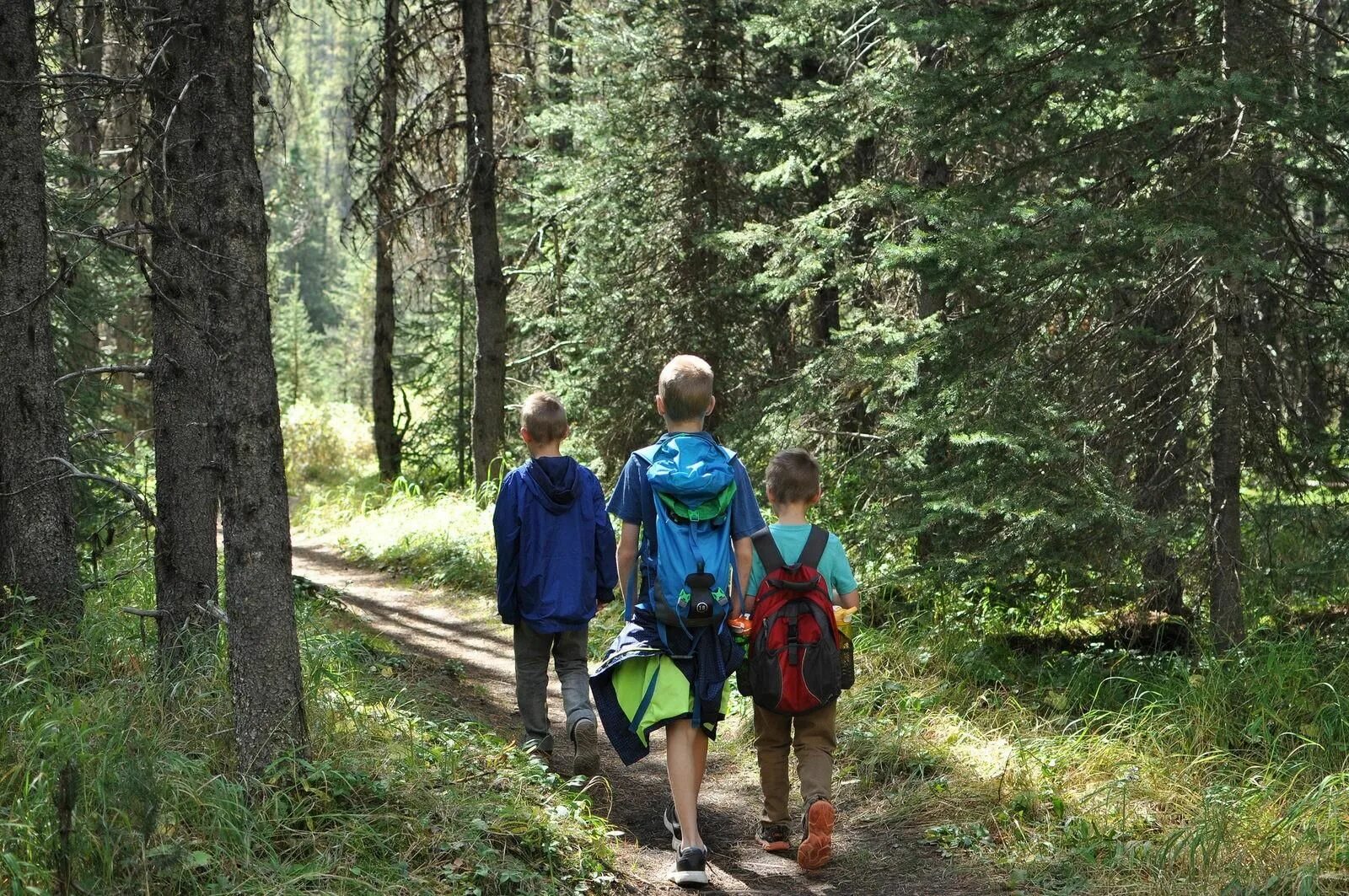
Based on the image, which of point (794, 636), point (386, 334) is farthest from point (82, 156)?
point (794, 636)

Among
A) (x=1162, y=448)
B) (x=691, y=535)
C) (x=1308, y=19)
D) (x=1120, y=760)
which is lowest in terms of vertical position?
(x=1120, y=760)

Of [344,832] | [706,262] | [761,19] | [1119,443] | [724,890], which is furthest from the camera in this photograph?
[706,262]

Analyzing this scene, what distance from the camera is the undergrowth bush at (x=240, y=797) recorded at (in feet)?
11.7

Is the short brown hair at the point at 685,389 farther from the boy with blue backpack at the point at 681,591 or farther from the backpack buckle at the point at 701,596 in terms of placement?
the backpack buckle at the point at 701,596

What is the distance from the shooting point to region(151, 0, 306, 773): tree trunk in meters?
4.10

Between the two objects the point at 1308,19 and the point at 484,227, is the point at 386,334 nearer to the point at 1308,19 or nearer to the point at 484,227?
the point at 484,227

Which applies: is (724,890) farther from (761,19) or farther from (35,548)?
(761,19)

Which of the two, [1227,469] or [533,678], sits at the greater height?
[1227,469]

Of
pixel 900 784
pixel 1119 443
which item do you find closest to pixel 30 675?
pixel 900 784

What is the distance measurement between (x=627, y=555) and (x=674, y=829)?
52.5 inches

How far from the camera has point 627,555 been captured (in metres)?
4.78

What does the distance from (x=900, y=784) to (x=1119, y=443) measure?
2.97 m

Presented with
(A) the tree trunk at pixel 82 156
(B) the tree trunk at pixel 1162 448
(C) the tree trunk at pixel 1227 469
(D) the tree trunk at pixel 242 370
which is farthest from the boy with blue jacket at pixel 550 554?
(A) the tree trunk at pixel 82 156

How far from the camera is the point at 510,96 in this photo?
50.1ft
